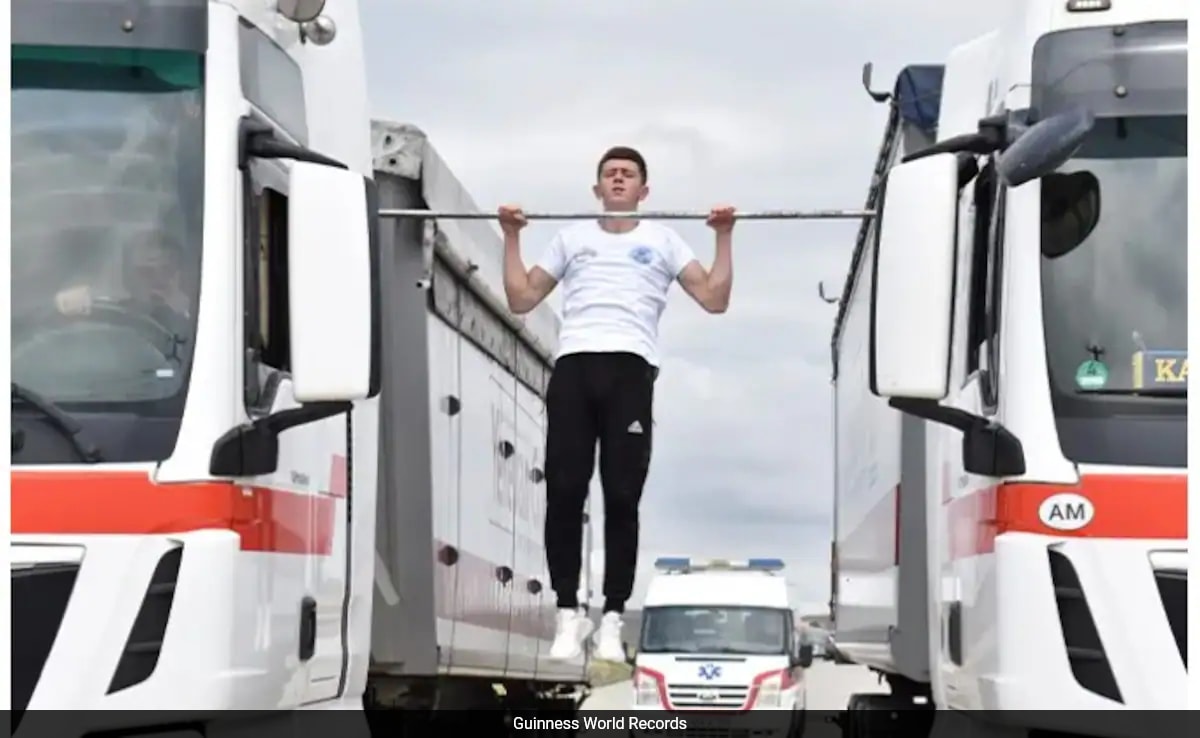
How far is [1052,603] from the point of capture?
507 centimetres

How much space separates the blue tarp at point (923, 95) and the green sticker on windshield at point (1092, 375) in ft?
7.91

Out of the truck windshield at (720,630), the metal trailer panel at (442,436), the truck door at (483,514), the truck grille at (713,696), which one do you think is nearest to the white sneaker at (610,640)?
the metal trailer panel at (442,436)

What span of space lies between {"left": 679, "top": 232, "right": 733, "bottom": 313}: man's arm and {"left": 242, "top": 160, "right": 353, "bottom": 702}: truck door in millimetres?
1185

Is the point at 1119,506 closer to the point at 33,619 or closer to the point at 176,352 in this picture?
the point at 176,352

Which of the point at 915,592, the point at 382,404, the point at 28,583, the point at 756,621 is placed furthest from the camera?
the point at 756,621

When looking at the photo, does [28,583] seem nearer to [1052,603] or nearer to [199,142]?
[199,142]

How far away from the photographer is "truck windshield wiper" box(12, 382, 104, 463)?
16.0 feet

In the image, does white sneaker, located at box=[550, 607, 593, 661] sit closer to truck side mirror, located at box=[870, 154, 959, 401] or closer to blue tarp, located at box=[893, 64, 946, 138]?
truck side mirror, located at box=[870, 154, 959, 401]

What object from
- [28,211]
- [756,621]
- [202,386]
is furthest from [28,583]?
[756,621]

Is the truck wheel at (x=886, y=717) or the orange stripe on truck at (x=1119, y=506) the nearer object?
the orange stripe on truck at (x=1119, y=506)

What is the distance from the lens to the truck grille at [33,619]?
15.9ft

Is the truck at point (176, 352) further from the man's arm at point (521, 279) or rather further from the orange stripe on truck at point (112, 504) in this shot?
the man's arm at point (521, 279)

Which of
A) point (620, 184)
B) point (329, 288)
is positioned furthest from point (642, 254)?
point (329, 288)

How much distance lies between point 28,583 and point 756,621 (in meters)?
19.3
